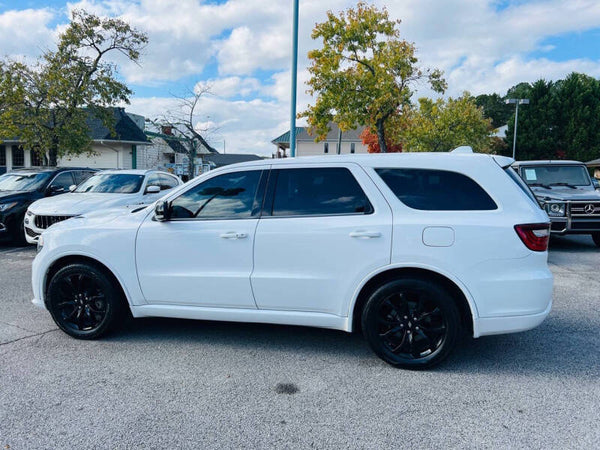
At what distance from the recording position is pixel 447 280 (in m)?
3.56

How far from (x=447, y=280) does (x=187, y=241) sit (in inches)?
88.8

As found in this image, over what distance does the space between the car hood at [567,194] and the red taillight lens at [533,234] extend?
7025mm

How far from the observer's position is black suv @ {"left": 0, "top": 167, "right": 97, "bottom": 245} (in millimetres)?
9531

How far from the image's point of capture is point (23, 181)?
34.6ft

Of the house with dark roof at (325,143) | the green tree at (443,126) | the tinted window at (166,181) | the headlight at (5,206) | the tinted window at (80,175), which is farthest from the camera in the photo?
the house with dark roof at (325,143)

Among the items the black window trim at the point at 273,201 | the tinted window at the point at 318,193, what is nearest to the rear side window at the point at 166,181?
the black window trim at the point at 273,201

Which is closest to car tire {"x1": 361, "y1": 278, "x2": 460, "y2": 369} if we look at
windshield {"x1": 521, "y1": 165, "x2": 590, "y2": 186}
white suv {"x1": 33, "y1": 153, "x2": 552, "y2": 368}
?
white suv {"x1": 33, "y1": 153, "x2": 552, "y2": 368}

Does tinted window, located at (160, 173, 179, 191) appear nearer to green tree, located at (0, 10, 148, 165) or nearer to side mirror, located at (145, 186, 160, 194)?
side mirror, located at (145, 186, 160, 194)

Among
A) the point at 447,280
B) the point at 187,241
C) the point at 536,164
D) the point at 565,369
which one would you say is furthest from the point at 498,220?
the point at 536,164

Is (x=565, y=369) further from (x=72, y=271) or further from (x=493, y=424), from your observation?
(x=72, y=271)

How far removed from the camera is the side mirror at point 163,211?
4016 mm

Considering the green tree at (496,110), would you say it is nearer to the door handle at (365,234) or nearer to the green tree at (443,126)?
the green tree at (443,126)

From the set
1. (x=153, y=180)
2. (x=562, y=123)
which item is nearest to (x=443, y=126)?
(x=562, y=123)

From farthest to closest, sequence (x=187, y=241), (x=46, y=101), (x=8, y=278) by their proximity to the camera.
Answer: (x=46, y=101), (x=8, y=278), (x=187, y=241)
